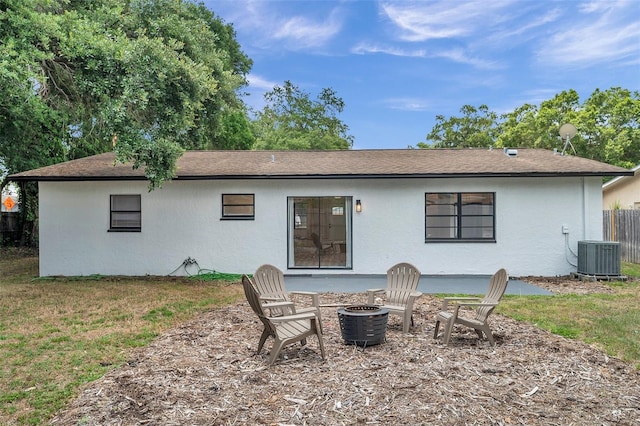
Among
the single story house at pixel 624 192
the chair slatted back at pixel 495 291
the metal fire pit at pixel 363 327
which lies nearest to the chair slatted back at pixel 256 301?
the metal fire pit at pixel 363 327

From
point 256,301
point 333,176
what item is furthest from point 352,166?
point 256,301

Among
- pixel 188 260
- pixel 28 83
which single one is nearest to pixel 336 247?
pixel 188 260

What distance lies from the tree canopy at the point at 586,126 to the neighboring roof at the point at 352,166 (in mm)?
15740

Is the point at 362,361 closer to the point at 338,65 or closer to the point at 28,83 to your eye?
the point at 28,83

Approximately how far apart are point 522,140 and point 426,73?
1184 cm

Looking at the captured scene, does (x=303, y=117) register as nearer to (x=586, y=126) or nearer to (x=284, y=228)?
(x=586, y=126)

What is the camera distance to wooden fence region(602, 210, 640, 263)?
13031mm

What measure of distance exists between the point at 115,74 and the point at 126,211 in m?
4.24

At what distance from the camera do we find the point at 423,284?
977cm

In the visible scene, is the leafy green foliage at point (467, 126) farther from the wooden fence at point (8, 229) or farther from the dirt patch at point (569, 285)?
the wooden fence at point (8, 229)

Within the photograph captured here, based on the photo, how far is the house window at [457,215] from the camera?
10.9 metres

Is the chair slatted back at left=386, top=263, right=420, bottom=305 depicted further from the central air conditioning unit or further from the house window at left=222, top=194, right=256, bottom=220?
the central air conditioning unit

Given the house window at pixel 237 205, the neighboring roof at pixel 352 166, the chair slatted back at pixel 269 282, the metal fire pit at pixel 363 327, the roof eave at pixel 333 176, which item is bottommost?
the metal fire pit at pixel 363 327

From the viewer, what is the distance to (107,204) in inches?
442
